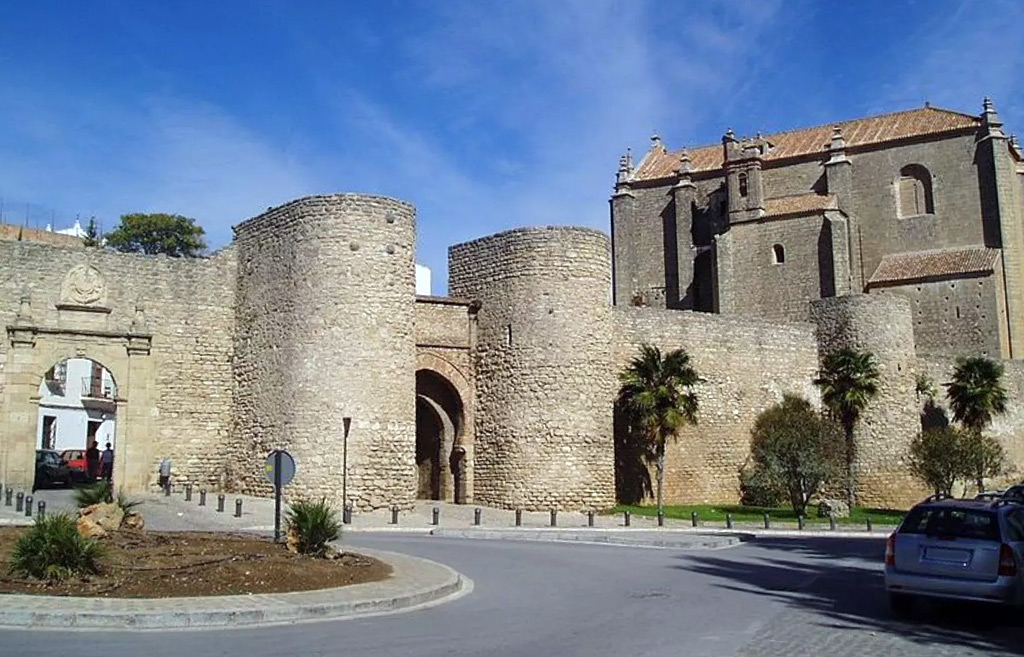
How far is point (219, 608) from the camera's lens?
10578mm

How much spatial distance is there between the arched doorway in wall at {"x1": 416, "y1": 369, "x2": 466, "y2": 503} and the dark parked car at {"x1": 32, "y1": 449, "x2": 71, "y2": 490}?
34.5 ft

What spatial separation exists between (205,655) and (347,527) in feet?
50.1

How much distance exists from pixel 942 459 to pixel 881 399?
16.7 feet

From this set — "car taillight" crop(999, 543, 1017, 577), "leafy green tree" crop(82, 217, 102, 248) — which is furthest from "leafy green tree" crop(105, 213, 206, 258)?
"car taillight" crop(999, 543, 1017, 577)

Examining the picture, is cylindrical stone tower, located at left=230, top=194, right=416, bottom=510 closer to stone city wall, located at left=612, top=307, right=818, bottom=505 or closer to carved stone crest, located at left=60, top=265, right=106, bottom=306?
carved stone crest, located at left=60, top=265, right=106, bottom=306

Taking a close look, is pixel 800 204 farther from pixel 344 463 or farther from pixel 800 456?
pixel 344 463

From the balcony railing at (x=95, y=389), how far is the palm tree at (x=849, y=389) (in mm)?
32475

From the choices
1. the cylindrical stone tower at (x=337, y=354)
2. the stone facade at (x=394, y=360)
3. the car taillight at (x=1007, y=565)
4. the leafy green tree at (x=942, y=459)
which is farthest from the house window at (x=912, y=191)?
the car taillight at (x=1007, y=565)

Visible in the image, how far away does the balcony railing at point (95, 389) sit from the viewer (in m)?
48.8

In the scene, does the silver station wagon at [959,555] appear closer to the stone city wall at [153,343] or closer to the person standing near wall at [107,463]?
the stone city wall at [153,343]

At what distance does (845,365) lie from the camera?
38.2 meters

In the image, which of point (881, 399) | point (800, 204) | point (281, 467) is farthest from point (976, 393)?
point (281, 467)

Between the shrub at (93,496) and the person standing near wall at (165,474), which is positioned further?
the person standing near wall at (165,474)

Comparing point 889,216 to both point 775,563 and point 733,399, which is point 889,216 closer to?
point 733,399
